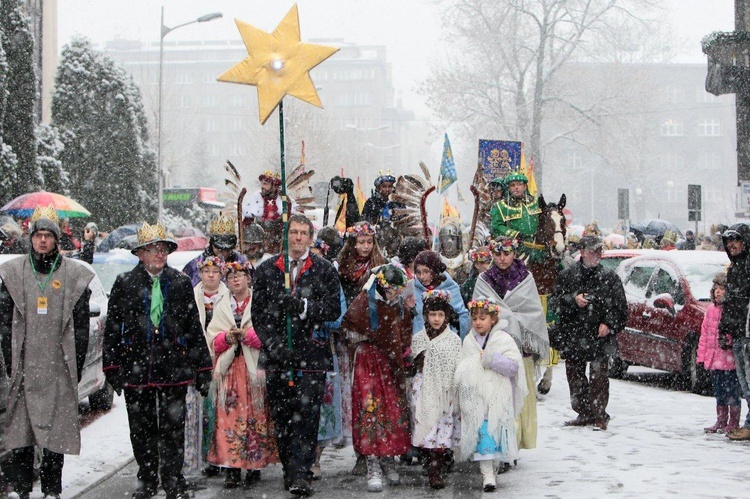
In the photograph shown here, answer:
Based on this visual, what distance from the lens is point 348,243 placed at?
8641 millimetres

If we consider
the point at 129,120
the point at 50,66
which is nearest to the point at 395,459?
the point at 129,120

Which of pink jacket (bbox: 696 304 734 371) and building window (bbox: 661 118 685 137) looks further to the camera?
building window (bbox: 661 118 685 137)

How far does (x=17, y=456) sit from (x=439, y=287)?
10.4 ft

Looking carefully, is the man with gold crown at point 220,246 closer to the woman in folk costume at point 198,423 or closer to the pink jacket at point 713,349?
the woman in folk costume at point 198,423

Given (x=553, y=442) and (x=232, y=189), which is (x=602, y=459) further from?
(x=232, y=189)

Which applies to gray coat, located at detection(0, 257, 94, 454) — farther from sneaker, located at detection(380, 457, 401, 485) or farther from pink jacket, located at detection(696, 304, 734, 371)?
pink jacket, located at detection(696, 304, 734, 371)

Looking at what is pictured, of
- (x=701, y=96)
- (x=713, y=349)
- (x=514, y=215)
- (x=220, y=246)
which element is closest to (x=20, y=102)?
(x=514, y=215)

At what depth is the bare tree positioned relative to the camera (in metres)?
45.3

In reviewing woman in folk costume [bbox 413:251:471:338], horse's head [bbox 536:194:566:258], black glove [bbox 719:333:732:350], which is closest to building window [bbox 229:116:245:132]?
horse's head [bbox 536:194:566:258]

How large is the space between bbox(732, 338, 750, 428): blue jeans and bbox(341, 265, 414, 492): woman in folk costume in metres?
3.31

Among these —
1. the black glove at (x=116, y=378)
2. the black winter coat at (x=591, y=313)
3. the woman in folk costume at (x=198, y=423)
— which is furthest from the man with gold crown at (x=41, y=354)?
the black winter coat at (x=591, y=313)

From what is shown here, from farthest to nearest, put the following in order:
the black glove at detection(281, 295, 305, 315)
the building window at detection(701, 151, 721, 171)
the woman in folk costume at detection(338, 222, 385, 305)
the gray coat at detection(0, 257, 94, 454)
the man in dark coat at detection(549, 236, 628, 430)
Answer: the building window at detection(701, 151, 721, 171)
the man in dark coat at detection(549, 236, 628, 430)
the woman in folk costume at detection(338, 222, 385, 305)
the black glove at detection(281, 295, 305, 315)
the gray coat at detection(0, 257, 94, 454)

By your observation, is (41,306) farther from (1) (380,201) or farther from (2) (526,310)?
(1) (380,201)

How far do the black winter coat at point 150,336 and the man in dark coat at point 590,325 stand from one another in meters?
4.14
